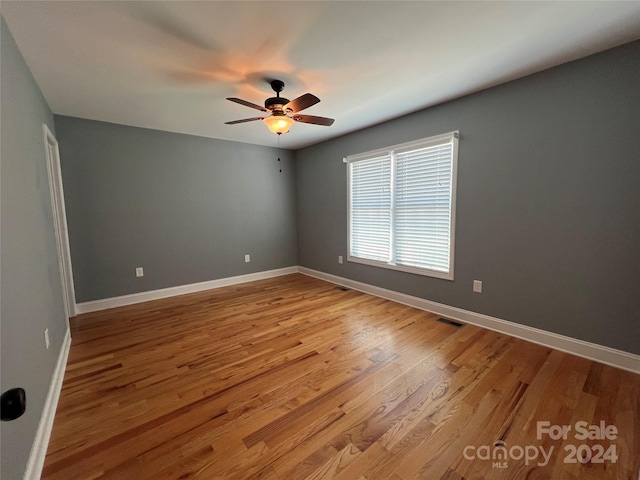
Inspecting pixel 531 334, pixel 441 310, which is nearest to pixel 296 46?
pixel 441 310

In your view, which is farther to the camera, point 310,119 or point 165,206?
point 165,206

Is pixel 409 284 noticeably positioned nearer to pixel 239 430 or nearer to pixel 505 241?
pixel 505 241

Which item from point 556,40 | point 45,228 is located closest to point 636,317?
point 556,40

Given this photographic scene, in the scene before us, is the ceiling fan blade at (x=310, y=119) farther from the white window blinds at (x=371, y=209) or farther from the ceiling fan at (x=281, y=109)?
the white window blinds at (x=371, y=209)

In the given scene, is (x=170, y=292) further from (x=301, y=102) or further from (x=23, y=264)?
(x=301, y=102)

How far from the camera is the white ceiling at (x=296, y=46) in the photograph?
1603 mm

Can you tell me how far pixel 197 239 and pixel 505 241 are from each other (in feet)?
13.6

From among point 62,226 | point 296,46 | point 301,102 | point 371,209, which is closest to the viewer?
point 296,46

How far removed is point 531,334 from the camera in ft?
8.31

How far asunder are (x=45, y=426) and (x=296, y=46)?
288 cm

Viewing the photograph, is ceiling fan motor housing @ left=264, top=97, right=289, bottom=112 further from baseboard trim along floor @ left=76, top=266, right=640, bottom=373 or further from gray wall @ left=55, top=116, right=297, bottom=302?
baseboard trim along floor @ left=76, top=266, right=640, bottom=373

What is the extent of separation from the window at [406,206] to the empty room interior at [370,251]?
0.03 metres

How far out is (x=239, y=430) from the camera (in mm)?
1583

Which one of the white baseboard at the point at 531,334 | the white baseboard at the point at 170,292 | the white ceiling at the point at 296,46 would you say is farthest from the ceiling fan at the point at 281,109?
the white baseboard at the point at 170,292
